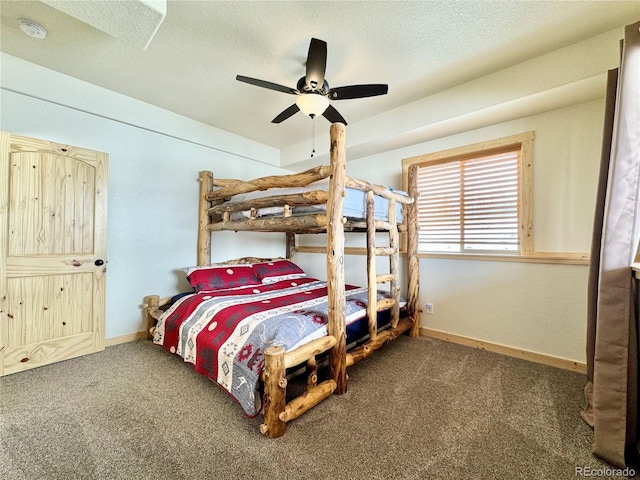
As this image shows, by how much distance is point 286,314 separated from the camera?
2039mm

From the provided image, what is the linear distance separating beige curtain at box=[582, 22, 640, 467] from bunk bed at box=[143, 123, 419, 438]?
1.39 m

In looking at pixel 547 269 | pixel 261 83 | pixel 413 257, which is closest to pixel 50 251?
pixel 261 83

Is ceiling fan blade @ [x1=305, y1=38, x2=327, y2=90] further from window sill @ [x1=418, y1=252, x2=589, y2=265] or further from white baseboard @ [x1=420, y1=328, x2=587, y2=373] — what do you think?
white baseboard @ [x1=420, y1=328, x2=587, y2=373]

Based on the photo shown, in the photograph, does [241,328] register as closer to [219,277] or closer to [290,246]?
[219,277]

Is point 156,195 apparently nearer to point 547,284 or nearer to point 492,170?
point 492,170

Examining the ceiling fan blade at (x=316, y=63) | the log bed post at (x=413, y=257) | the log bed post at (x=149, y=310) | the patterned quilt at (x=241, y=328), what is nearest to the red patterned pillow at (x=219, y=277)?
the patterned quilt at (x=241, y=328)

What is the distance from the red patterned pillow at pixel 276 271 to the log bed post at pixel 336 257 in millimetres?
1592

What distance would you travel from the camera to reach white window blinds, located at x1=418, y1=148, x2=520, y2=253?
2.72 metres

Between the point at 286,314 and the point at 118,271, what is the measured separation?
84.0 inches

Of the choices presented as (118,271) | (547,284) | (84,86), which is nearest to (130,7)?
(84,86)

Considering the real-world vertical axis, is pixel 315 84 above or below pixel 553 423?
above

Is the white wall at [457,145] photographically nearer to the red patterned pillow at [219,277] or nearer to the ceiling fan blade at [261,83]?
the red patterned pillow at [219,277]

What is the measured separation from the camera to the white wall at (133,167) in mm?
2400

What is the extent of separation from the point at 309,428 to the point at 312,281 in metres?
2.11
